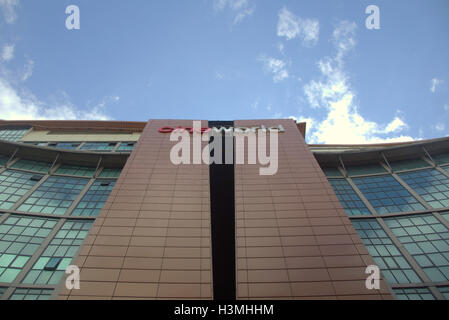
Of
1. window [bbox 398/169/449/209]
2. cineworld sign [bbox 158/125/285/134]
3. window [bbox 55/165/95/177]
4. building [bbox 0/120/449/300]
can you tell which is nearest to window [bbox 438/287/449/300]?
building [bbox 0/120/449/300]

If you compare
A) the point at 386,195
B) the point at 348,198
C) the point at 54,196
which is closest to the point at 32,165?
the point at 54,196

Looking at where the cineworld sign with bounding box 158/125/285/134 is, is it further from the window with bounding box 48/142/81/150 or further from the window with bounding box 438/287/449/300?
the window with bounding box 438/287/449/300

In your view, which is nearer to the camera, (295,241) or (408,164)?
(295,241)

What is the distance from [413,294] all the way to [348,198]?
1030 centimetres

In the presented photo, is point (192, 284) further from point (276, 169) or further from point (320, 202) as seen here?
point (276, 169)

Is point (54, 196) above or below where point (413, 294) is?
above

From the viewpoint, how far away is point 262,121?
31672 millimetres

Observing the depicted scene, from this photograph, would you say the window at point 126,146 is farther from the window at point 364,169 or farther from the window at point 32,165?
the window at point 364,169

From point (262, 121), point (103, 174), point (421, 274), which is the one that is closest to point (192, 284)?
point (421, 274)

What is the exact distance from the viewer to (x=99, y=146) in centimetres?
3584

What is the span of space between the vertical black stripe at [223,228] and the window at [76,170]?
47.7 feet

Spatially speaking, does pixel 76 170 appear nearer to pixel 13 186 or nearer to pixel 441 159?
pixel 13 186

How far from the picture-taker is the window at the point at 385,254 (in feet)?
55.1
